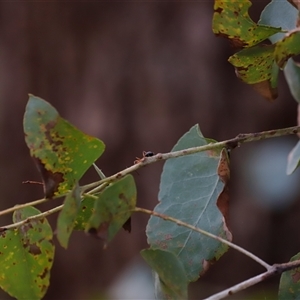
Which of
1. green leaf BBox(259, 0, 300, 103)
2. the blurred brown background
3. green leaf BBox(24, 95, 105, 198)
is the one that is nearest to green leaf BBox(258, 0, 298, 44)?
green leaf BBox(259, 0, 300, 103)

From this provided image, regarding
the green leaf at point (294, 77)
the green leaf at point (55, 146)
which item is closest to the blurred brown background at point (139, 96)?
the green leaf at point (294, 77)

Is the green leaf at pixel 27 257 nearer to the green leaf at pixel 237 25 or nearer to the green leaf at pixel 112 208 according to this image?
the green leaf at pixel 112 208

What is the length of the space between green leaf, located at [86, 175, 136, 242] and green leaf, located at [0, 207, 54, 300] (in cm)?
5

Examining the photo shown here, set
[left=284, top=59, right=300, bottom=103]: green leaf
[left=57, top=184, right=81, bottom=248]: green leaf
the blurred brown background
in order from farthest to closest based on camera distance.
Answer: the blurred brown background
[left=284, top=59, right=300, bottom=103]: green leaf
[left=57, top=184, right=81, bottom=248]: green leaf

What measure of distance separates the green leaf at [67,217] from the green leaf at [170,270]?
0.05m

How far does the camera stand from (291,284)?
0.34m


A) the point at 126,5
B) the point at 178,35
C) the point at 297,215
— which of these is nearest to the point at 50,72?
the point at 126,5

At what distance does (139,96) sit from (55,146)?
1224mm

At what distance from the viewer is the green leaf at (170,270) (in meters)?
0.31

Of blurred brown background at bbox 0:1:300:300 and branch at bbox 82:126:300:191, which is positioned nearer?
branch at bbox 82:126:300:191

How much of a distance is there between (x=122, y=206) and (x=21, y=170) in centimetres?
146

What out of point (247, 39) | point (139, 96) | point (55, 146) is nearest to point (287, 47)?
point (247, 39)

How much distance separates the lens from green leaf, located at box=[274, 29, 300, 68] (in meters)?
0.32

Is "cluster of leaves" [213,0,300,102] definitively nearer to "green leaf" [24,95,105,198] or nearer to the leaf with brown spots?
the leaf with brown spots
